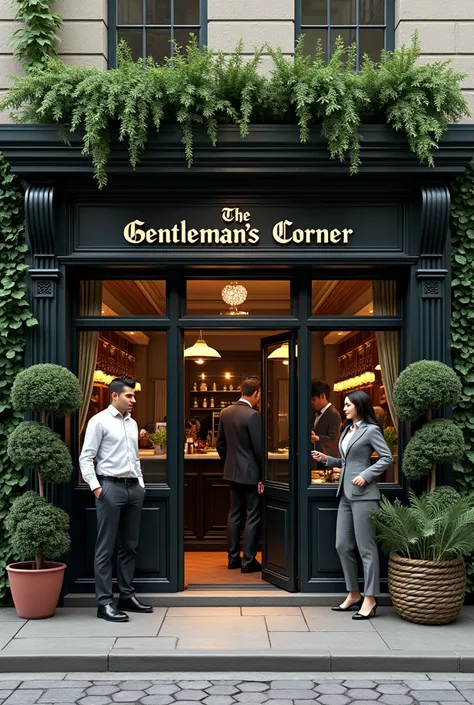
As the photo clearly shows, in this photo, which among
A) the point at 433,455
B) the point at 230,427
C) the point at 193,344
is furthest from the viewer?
the point at 193,344

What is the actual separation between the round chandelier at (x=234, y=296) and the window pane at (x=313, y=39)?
2.77m

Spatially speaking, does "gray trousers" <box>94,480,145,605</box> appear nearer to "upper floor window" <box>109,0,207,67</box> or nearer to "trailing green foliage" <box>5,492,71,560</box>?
"trailing green foliage" <box>5,492,71,560</box>

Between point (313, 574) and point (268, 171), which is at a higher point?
point (268, 171)

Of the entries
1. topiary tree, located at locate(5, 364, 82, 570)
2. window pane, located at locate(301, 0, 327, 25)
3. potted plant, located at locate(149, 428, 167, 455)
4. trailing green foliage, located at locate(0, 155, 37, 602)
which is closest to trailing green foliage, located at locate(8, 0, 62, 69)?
trailing green foliage, located at locate(0, 155, 37, 602)

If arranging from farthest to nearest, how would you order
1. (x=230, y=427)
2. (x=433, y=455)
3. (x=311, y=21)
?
1. (x=230, y=427)
2. (x=311, y=21)
3. (x=433, y=455)

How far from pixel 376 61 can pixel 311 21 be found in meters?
0.85

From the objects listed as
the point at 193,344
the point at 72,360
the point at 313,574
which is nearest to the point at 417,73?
the point at 72,360

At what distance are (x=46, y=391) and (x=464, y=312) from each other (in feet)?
14.1

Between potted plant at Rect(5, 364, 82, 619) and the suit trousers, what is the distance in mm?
2646

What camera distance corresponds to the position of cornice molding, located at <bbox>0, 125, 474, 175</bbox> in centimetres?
868

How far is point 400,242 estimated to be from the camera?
914cm

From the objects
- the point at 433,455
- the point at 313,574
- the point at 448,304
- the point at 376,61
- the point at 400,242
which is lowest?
the point at 313,574

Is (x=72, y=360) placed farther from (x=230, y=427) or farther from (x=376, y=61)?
(x=376, y=61)

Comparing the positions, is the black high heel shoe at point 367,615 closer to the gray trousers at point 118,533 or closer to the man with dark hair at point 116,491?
the man with dark hair at point 116,491
